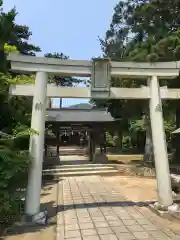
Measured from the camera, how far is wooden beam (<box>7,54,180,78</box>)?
7300mm

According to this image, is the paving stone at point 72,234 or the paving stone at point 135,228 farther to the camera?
the paving stone at point 135,228

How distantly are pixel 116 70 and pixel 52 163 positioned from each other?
12.8 meters

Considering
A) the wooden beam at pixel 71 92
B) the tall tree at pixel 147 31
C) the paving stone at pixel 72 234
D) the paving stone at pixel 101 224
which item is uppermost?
the tall tree at pixel 147 31

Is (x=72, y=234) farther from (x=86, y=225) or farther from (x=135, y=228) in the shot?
(x=135, y=228)

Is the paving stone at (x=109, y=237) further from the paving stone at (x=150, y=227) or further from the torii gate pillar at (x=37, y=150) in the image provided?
the torii gate pillar at (x=37, y=150)

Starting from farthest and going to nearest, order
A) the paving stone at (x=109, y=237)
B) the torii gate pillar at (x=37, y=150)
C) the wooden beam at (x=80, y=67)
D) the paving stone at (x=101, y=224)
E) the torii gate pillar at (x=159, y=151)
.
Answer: the torii gate pillar at (x=159, y=151) < the wooden beam at (x=80, y=67) < the torii gate pillar at (x=37, y=150) < the paving stone at (x=101, y=224) < the paving stone at (x=109, y=237)

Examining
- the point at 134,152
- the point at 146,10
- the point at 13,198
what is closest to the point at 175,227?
the point at 13,198

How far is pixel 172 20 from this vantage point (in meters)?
16.7

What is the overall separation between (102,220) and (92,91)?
135 inches

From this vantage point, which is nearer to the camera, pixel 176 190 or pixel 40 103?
pixel 40 103

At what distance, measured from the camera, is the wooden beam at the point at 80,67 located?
287 inches

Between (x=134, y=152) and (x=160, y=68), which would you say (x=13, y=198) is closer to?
(x=160, y=68)

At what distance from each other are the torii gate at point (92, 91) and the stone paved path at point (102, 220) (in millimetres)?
969

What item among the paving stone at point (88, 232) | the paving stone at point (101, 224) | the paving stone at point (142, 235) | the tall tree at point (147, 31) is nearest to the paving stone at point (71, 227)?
the paving stone at point (88, 232)
